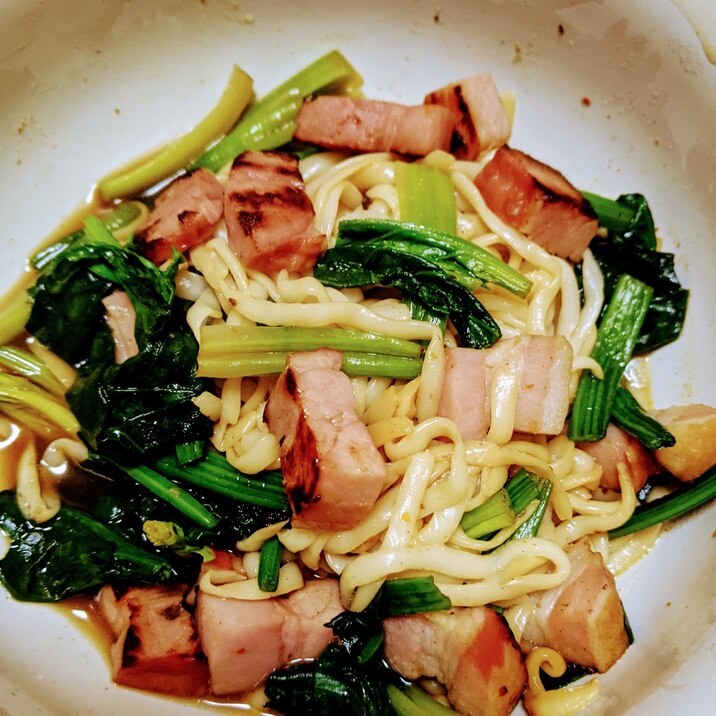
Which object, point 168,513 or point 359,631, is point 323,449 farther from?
point 168,513

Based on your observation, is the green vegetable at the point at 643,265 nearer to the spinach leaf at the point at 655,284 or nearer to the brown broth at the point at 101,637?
the spinach leaf at the point at 655,284

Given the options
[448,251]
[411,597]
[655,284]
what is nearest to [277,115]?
[448,251]

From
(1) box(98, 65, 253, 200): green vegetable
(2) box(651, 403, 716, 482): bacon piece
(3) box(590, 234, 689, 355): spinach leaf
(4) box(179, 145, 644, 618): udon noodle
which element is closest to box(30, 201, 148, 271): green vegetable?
(1) box(98, 65, 253, 200): green vegetable


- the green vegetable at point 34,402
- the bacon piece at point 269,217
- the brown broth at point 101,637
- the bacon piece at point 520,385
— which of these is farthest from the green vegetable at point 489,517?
the green vegetable at point 34,402

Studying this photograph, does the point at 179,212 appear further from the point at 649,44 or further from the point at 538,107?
the point at 649,44

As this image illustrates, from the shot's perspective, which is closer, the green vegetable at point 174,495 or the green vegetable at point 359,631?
the green vegetable at point 359,631
